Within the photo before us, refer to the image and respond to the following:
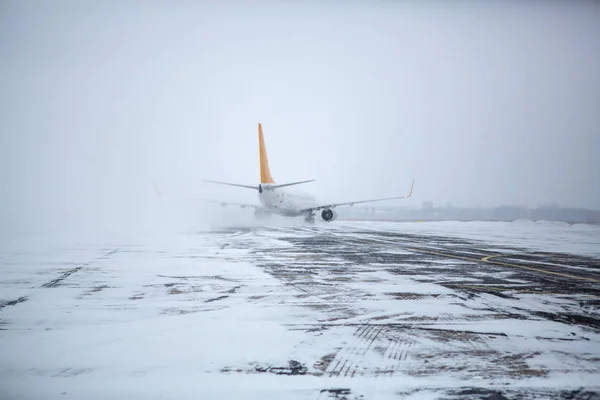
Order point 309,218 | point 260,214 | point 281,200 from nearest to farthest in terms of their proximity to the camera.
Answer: point 281,200 < point 309,218 < point 260,214

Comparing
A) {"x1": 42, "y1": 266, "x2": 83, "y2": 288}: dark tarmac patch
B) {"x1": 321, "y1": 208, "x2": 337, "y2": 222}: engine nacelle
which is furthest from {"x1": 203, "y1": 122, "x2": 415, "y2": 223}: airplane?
{"x1": 42, "y1": 266, "x2": 83, "y2": 288}: dark tarmac patch

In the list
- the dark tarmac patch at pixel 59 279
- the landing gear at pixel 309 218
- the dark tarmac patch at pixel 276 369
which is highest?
the landing gear at pixel 309 218

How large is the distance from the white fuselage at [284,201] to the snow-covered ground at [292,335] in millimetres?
27996

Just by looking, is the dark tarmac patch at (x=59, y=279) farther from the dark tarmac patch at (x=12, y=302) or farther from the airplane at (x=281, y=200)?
the airplane at (x=281, y=200)

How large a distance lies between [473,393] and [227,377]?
2.23 meters

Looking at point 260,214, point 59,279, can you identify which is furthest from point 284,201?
point 59,279

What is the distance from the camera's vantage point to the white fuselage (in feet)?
126

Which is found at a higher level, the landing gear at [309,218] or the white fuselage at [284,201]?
the white fuselage at [284,201]

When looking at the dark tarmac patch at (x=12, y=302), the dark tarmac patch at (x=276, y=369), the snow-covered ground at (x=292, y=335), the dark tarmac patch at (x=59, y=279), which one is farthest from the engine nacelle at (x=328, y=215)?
the dark tarmac patch at (x=276, y=369)

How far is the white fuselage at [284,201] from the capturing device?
1516 inches

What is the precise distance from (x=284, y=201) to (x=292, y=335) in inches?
1343

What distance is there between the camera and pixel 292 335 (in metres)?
5.32

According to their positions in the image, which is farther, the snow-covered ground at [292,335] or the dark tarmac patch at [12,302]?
the dark tarmac patch at [12,302]

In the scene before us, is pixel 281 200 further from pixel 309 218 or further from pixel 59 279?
pixel 59 279
